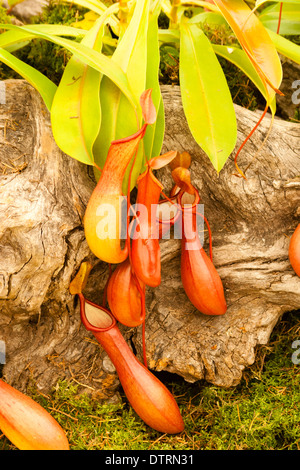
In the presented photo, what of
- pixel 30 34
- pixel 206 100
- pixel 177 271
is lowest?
pixel 177 271

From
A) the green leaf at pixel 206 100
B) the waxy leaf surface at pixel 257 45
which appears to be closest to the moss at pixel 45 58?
the green leaf at pixel 206 100

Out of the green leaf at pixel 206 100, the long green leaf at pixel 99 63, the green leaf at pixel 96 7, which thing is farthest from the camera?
the green leaf at pixel 96 7

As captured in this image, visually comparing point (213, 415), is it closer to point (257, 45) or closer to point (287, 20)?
point (257, 45)

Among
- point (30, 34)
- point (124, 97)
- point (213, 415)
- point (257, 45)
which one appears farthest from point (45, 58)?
point (213, 415)

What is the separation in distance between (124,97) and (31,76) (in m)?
0.23

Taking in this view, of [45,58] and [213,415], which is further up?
[45,58]

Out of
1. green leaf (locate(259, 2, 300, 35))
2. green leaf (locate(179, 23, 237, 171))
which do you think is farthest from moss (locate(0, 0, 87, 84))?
green leaf (locate(259, 2, 300, 35))

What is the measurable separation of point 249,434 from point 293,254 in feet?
1.46

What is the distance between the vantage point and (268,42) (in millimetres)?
1058

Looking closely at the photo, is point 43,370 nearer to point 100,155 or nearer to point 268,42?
point 100,155

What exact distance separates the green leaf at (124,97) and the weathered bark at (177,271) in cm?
12

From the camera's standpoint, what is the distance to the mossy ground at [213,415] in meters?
1.05

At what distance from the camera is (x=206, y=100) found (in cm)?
112

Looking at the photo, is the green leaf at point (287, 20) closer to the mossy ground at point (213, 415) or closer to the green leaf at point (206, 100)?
the green leaf at point (206, 100)
